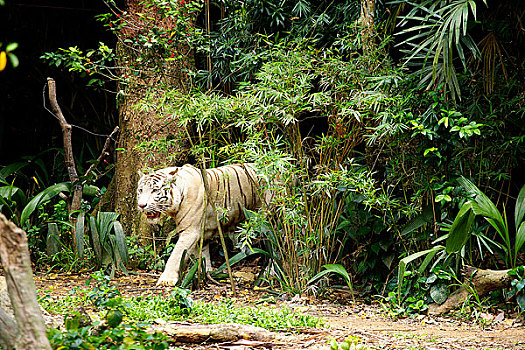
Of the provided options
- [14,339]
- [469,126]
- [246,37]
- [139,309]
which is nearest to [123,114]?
[246,37]

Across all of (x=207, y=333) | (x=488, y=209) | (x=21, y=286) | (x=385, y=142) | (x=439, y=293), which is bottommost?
(x=439, y=293)

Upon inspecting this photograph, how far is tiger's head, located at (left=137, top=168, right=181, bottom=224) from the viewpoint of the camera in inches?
191

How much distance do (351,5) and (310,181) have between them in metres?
2.05

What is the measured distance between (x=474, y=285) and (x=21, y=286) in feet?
11.1

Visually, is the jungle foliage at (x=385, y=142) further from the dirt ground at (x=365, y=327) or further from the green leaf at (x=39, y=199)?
the green leaf at (x=39, y=199)

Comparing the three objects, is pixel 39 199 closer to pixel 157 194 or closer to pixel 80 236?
pixel 80 236

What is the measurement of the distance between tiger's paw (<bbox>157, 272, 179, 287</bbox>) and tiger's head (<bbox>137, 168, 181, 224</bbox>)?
0.49 meters

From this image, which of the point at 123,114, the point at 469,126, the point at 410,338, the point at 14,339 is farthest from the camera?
the point at 123,114

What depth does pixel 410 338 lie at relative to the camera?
139 inches

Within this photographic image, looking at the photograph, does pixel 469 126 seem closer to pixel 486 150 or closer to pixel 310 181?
pixel 486 150

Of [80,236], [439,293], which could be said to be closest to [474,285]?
[439,293]

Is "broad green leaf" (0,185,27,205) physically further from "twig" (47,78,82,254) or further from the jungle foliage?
the jungle foliage

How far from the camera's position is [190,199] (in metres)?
5.07

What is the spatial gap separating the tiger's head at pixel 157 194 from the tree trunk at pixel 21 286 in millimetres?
2855
